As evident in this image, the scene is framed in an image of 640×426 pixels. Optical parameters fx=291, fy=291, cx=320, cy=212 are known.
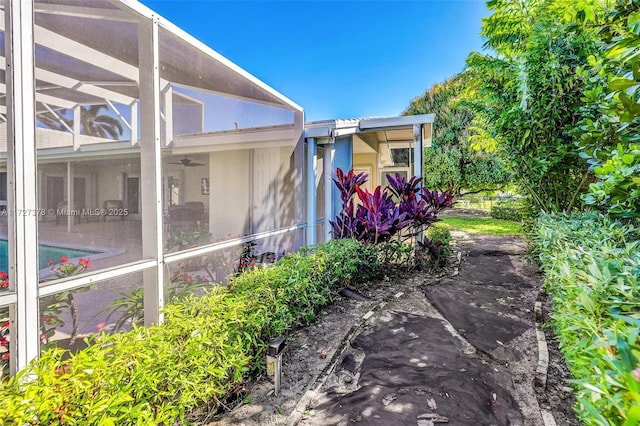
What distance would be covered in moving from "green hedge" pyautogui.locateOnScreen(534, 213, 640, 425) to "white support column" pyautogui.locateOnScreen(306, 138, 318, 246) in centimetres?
432

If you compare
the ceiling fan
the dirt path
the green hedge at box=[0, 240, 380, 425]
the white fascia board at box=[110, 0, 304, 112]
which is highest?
the white fascia board at box=[110, 0, 304, 112]

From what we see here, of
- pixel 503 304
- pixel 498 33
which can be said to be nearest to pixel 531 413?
pixel 503 304

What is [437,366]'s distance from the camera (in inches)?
125

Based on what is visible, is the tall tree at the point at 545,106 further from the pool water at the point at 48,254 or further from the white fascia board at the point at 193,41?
the pool water at the point at 48,254

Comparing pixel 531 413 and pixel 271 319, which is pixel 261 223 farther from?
pixel 531 413

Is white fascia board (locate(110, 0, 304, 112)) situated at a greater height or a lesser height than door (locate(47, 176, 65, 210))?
greater

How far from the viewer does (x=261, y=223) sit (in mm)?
5168

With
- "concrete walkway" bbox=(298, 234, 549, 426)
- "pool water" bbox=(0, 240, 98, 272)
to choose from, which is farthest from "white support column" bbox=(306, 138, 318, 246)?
"pool water" bbox=(0, 240, 98, 272)

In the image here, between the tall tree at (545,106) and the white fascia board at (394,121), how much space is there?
1273 millimetres

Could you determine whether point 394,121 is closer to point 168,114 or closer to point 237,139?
point 237,139

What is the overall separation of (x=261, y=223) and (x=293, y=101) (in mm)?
2774

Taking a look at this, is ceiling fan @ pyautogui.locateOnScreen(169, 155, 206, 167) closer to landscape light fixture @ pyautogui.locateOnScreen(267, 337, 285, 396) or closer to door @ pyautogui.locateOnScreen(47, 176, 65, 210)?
door @ pyautogui.locateOnScreen(47, 176, 65, 210)

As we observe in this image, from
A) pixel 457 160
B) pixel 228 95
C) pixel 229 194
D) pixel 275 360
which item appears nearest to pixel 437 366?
pixel 275 360

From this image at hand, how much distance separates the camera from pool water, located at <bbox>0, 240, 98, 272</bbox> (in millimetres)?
1972
